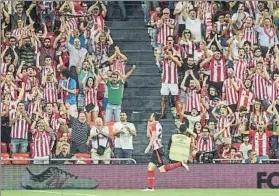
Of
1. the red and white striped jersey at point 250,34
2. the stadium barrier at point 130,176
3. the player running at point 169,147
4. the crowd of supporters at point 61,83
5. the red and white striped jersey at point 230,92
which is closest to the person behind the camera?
the stadium barrier at point 130,176

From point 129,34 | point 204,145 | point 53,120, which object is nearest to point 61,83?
point 53,120

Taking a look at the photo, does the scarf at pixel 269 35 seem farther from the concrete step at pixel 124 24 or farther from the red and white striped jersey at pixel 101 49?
the red and white striped jersey at pixel 101 49

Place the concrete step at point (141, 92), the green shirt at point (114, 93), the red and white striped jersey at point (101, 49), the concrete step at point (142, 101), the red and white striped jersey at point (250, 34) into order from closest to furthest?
1. the green shirt at point (114, 93)
2. the concrete step at point (142, 101)
3. the concrete step at point (141, 92)
4. the red and white striped jersey at point (101, 49)
5. the red and white striped jersey at point (250, 34)

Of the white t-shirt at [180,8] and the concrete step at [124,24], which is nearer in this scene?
the white t-shirt at [180,8]

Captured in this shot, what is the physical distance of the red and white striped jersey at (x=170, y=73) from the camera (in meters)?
24.1

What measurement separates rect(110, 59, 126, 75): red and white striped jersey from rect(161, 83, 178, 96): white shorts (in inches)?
40.8

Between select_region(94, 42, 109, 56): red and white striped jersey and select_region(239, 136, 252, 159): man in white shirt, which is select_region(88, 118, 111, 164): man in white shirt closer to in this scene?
select_region(94, 42, 109, 56): red and white striped jersey

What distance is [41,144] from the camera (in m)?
22.4

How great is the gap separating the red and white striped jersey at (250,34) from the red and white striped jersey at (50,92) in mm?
4940

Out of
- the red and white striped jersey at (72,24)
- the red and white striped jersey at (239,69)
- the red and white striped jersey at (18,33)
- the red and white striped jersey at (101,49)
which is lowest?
the red and white striped jersey at (239,69)

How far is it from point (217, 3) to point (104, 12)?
284cm

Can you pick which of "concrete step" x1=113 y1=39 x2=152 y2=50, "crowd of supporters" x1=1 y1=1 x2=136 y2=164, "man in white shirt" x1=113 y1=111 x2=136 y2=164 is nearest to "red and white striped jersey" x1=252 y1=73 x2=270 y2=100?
"concrete step" x1=113 y1=39 x2=152 y2=50

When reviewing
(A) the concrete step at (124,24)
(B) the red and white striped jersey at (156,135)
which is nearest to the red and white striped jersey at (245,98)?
(B) the red and white striped jersey at (156,135)

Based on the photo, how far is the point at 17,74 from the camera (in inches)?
920
